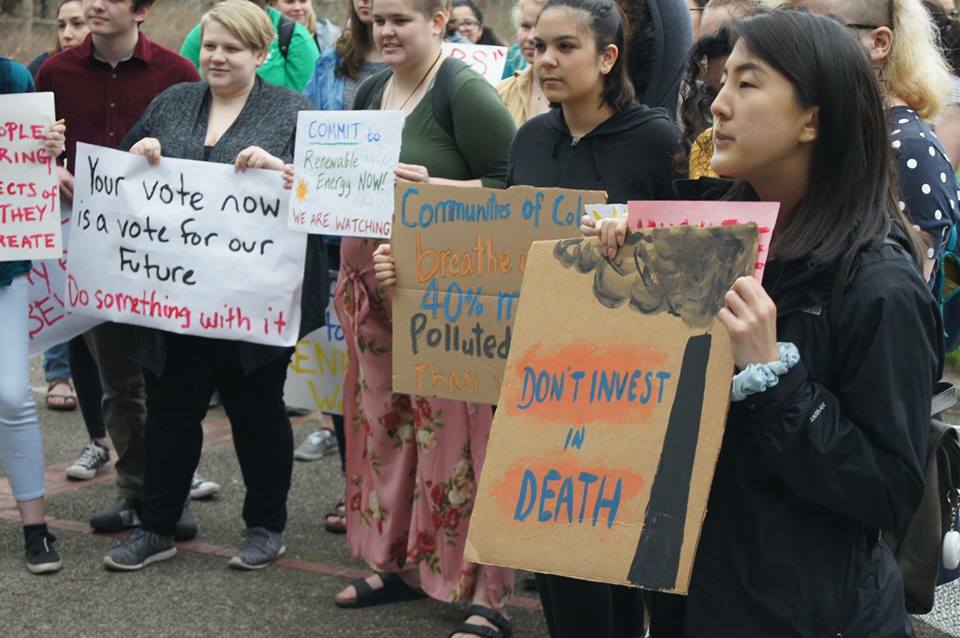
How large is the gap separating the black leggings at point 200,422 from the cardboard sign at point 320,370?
37 centimetres

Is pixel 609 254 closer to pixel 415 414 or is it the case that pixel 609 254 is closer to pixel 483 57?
pixel 415 414

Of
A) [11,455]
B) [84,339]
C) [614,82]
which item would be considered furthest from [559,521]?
[84,339]

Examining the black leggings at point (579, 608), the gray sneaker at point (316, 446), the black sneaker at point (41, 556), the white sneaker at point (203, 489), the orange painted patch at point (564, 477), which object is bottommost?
the gray sneaker at point (316, 446)

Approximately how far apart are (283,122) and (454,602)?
6.02 feet

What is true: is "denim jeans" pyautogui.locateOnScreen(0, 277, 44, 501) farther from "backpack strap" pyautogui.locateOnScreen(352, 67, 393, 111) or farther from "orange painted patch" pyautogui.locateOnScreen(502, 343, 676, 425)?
"orange painted patch" pyautogui.locateOnScreen(502, 343, 676, 425)

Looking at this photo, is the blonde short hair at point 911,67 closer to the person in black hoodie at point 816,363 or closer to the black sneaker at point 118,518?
the person in black hoodie at point 816,363

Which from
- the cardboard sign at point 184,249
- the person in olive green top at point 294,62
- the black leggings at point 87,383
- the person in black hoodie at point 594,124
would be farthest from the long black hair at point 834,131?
the person in olive green top at point 294,62

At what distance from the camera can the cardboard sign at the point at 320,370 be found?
5.02 m

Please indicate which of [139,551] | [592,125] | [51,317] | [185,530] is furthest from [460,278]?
[51,317]

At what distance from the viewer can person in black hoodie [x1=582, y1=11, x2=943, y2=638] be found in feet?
6.42

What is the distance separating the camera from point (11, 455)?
15.0 ft

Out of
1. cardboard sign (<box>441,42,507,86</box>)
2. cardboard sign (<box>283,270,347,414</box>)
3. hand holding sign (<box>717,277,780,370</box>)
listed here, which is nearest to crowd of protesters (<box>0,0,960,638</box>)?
hand holding sign (<box>717,277,780,370</box>)

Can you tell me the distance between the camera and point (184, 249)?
4551 mm

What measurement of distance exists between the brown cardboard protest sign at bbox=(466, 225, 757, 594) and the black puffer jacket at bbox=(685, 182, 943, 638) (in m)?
0.12
